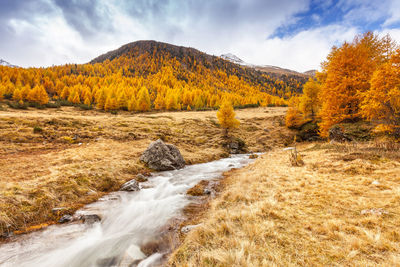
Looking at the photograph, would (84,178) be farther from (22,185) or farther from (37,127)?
(37,127)

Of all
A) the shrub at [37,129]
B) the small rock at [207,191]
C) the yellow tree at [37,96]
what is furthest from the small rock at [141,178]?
the yellow tree at [37,96]

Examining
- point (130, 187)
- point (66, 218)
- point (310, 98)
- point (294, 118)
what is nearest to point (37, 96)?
point (130, 187)

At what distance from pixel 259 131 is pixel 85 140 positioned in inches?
1428

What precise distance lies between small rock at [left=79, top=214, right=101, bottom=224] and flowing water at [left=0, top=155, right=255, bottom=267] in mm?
208

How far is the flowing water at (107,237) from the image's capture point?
503 centimetres

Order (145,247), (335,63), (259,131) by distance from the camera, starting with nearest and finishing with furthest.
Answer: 1. (145,247)
2. (335,63)
3. (259,131)

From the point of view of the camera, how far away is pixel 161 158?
52.1 ft

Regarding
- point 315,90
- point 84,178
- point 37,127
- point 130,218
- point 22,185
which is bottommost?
point 130,218

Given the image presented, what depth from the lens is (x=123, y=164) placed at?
1370 centimetres

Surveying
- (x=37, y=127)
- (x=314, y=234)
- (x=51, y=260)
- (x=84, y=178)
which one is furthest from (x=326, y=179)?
(x=37, y=127)

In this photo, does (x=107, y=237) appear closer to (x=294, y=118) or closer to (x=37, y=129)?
(x=37, y=129)

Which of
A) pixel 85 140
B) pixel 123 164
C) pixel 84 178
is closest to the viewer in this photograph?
pixel 84 178

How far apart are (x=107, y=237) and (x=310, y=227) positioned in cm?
711

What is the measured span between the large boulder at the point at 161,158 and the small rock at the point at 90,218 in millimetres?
7811
